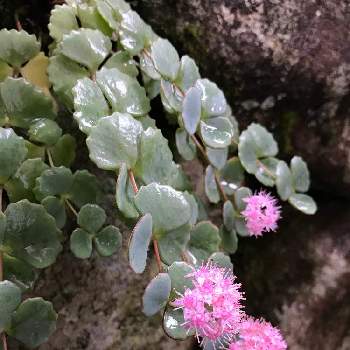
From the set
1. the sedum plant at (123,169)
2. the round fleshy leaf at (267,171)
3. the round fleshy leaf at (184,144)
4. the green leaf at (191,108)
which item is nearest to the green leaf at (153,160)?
the sedum plant at (123,169)

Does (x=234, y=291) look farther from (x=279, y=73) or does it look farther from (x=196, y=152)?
(x=279, y=73)

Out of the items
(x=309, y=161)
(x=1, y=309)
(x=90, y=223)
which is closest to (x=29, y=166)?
(x=90, y=223)

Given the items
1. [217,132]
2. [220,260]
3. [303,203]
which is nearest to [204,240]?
[220,260]

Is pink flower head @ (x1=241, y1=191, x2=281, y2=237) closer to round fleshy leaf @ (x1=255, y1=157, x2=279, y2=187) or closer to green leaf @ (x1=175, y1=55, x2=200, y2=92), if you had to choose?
round fleshy leaf @ (x1=255, y1=157, x2=279, y2=187)

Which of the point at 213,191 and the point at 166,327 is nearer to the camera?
the point at 166,327

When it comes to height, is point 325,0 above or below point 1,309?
above

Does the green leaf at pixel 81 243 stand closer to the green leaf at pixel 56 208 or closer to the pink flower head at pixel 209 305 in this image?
the green leaf at pixel 56 208

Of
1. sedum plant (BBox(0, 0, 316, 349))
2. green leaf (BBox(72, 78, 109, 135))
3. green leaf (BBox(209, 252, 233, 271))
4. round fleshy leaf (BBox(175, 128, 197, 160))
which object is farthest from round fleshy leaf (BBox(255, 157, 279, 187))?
green leaf (BBox(72, 78, 109, 135))

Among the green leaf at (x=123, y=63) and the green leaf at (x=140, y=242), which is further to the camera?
the green leaf at (x=123, y=63)
